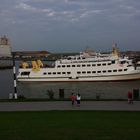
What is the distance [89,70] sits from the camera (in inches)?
2940

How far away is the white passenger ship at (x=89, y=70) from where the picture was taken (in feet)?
243

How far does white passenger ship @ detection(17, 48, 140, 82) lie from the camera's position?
74062 mm
